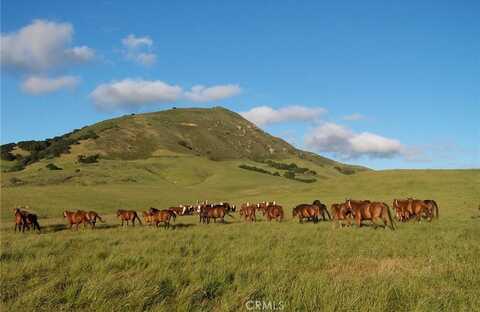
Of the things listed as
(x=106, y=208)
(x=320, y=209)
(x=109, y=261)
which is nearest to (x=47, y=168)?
(x=106, y=208)

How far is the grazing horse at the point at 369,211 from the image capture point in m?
21.0

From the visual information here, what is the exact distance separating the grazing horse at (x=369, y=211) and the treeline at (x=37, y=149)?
3322 inches

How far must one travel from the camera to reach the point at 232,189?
85.9 m

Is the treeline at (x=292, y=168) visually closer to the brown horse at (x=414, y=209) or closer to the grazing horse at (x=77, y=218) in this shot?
the brown horse at (x=414, y=209)

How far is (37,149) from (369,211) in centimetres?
10184

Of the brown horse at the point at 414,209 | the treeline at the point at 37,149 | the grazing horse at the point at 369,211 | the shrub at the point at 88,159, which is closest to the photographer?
the grazing horse at the point at 369,211

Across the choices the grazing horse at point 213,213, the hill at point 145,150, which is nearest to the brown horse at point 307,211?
the grazing horse at point 213,213

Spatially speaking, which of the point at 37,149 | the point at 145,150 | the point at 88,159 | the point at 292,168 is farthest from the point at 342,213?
the point at 292,168

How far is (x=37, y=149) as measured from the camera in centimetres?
10625

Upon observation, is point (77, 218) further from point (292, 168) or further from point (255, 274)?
point (292, 168)

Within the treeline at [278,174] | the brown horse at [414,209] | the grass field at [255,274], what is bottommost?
the grass field at [255,274]

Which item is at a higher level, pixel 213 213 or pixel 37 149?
pixel 37 149

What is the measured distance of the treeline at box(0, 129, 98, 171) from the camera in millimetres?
96787

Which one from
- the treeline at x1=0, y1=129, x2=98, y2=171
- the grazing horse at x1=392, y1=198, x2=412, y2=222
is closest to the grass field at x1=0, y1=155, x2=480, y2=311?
the grazing horse at x1=392, y1=198, x2=412, y2=222
